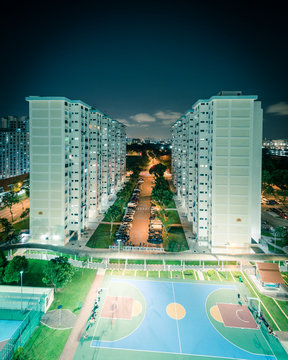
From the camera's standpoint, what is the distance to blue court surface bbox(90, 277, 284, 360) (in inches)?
845

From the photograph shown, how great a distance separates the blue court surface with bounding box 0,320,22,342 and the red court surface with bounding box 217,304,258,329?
72.6 ft

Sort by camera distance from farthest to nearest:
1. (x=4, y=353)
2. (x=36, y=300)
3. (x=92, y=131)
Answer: (x=92, y=131) → (x=36, y=300) → (x=4, y=353)

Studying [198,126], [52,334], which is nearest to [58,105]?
[198,126]

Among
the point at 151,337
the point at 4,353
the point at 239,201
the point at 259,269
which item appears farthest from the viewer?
the point at 239,201

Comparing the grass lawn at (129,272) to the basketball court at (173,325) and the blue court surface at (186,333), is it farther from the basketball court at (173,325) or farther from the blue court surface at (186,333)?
the blue court surface at (186,333)

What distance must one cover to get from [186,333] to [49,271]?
17095 mm

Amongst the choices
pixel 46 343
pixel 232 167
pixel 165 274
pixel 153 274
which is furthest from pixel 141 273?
pixel 232 167

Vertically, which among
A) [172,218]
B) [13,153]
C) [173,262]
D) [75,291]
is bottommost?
[75,291]

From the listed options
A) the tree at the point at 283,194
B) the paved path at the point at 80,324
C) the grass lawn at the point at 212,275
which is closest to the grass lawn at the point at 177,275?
the grass lawn at the point at 212,275

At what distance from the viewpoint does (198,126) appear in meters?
43.2

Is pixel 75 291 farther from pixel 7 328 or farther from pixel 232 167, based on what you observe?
pixel 232 167

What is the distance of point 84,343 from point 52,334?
3436 mm

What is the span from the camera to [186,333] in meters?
23.6

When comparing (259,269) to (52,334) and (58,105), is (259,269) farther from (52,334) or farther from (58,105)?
(58,105)
